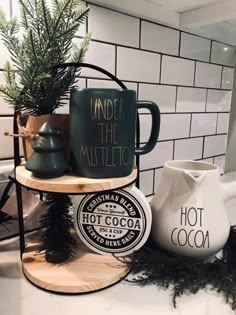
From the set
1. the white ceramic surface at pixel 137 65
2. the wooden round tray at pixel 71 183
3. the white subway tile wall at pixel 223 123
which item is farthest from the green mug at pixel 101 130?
the white subway tile wall at pixel 223 123

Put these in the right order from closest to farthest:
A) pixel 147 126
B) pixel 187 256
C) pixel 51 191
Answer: pixel 51 191, pixel 187 256, pixel 147 126

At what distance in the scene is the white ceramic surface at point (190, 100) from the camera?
90 cm

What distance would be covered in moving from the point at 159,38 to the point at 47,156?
562 mm

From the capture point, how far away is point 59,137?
43 cm

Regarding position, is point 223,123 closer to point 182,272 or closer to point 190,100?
point 190,100

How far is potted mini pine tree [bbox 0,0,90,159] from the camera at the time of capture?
1.37ft

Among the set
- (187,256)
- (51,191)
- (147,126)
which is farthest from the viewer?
(147,126)

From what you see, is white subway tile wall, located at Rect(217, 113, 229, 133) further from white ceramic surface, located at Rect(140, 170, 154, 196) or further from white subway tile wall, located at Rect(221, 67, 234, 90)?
white ceramic surface, located at Rect(140, 170, 154, 196)

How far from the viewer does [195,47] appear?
2.99 feet

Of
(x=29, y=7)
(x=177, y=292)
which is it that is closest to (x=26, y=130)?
(x=29, y=7)

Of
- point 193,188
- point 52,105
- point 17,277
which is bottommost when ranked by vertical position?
point 17,277

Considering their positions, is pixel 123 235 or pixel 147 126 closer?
pixel 123 235

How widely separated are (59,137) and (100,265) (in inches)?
8.9

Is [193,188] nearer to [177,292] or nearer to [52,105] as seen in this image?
[177,292]
